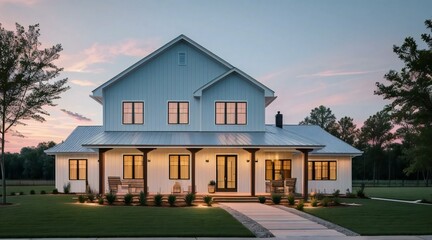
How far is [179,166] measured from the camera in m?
29.2

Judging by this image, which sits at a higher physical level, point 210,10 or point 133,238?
point 210,10

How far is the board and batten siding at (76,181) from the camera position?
108ft

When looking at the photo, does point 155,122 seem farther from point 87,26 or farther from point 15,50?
point 15,50

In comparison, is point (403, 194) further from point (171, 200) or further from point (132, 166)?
point (171, 200)

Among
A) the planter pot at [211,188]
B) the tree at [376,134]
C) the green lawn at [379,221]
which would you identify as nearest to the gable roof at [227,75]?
the planter pot at [211,188]

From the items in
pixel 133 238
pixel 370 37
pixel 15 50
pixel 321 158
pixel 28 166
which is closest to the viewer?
pixel 133 238

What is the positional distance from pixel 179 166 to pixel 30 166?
71390 millimetres

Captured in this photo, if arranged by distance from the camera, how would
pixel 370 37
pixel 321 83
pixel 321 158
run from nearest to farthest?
pixel 370 37 → pixel 321 158 → pixel 321 83

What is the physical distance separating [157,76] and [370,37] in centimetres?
1334

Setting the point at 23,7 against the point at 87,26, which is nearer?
the point at 23,7

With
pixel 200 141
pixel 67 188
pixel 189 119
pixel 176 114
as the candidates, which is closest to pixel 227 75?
pixel 189 119

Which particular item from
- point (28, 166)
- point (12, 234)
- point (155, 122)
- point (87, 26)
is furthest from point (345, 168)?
point (28, 166)

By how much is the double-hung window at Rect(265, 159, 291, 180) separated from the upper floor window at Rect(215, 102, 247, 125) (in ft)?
10.2

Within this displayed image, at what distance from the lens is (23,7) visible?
27.6 meters
